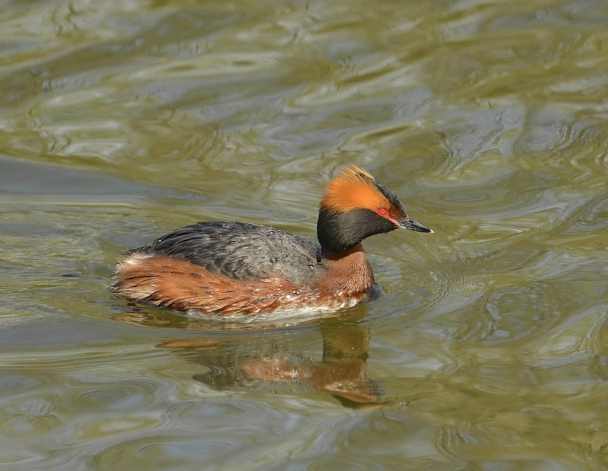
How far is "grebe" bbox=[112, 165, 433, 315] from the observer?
26.0ft

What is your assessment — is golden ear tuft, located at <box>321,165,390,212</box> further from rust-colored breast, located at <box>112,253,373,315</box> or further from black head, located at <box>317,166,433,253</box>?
rust-colored breast, located at <box>112,253,373,315</box>

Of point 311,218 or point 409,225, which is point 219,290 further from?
point 311,218

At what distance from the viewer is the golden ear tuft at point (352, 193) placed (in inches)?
311

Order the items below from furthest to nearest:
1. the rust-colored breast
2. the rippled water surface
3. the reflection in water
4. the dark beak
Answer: the dark beak, the rust-colored breast, the reflection in water, the rippled water surface

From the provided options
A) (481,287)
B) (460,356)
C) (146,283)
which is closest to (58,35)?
(146,283)

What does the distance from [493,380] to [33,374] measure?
270cm

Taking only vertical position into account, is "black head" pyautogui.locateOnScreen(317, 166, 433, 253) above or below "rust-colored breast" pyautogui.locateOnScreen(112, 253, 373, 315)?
above

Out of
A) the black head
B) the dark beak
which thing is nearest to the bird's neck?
the black head

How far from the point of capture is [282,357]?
7.25 meters

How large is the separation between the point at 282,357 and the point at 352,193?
1319 millimetres

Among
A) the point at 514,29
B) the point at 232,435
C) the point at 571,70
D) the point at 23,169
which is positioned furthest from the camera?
the point at 514,29

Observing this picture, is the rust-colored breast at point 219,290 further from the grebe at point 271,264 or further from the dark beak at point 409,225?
the dark beak at point 409,225

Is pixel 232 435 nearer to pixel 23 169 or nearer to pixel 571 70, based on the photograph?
pixel 23 169

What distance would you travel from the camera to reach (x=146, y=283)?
26.5 ft
